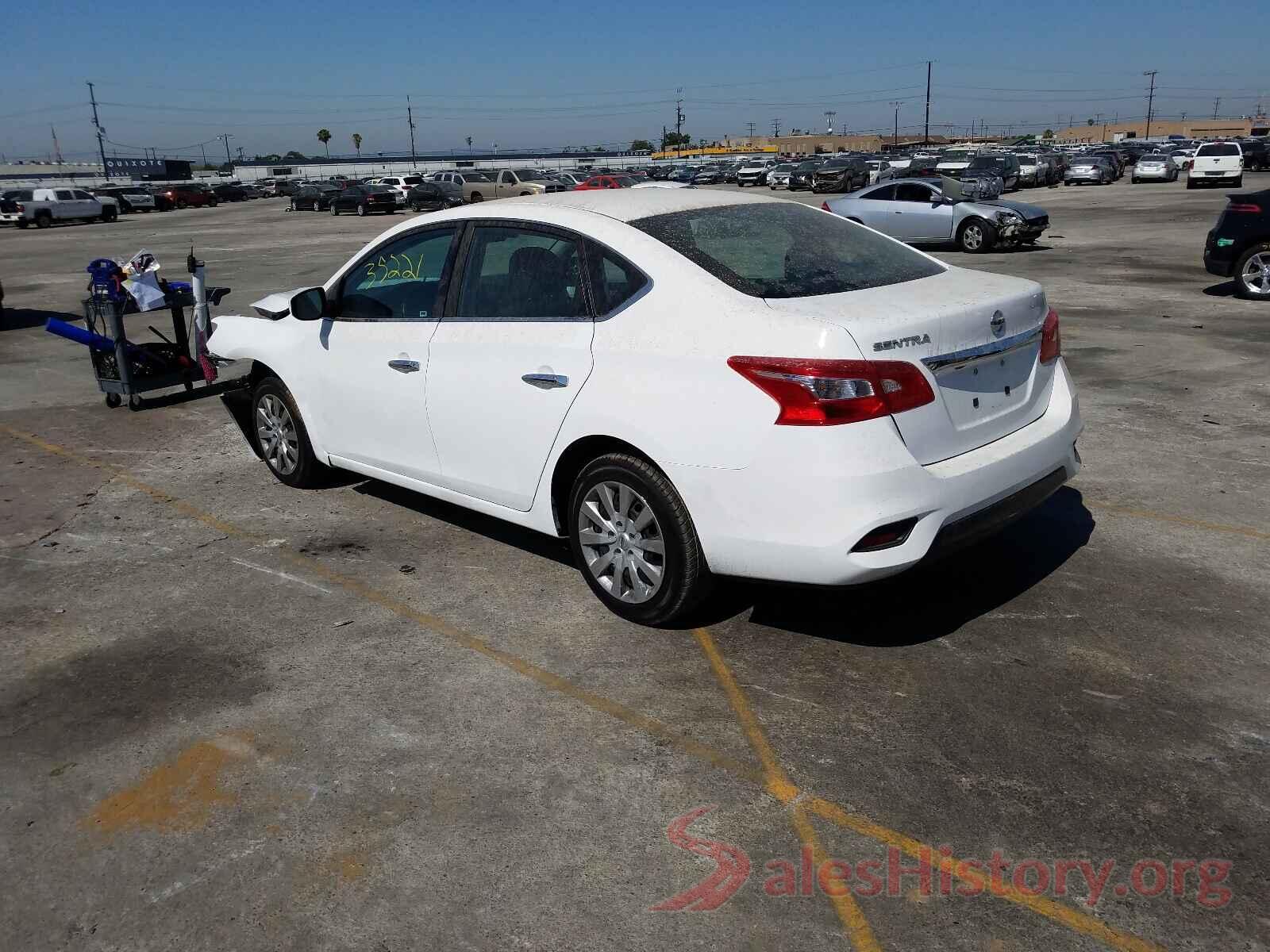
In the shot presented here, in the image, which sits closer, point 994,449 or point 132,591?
point 994,449

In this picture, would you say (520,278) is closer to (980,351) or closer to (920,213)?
(980,351)

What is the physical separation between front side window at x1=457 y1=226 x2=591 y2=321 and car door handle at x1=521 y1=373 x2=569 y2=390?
0.85ft

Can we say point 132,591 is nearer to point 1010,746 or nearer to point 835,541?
point 835,541

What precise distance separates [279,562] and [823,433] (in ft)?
10.4

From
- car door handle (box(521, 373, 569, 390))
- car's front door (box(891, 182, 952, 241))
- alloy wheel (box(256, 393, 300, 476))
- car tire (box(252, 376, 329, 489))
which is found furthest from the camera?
car's front door (box(891, 182, 952, 241))

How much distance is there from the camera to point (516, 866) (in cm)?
300

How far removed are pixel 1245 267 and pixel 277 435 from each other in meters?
12.1

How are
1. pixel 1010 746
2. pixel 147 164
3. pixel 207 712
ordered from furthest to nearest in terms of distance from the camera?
pixel 147 164 < pixel 207 712 < pixel 1010 746

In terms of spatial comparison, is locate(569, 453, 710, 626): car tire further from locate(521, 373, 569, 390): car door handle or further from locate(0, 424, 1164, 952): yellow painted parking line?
locate(0, 424, 1164, 952): yellow painted parking line

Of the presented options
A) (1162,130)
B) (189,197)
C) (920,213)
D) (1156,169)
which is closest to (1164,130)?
(1162,130)

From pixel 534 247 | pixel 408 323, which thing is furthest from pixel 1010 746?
pixel 408 323

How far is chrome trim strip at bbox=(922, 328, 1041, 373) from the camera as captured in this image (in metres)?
3.81

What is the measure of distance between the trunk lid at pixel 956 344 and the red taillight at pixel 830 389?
5cm

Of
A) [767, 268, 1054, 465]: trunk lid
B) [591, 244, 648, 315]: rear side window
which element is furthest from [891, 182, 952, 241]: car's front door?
[591, 244, 648, 315]: rear side window
